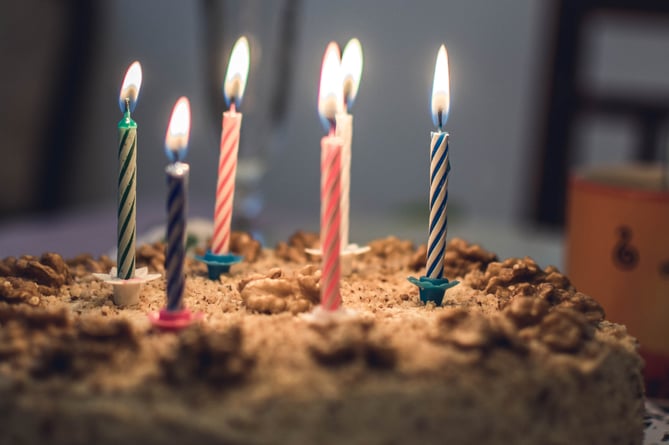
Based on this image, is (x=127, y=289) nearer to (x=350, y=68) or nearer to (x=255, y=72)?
(x=350, y=68)

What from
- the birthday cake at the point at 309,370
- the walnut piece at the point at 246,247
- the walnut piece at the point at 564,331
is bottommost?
the birthday cake at the point at 309,370

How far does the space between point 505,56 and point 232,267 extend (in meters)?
2.11

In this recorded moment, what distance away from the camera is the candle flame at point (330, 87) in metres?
0.91

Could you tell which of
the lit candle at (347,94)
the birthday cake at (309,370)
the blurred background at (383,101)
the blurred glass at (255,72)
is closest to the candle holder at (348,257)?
the lit candle at (347,94)

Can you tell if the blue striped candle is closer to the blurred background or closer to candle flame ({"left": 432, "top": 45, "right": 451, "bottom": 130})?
candle flame ({"left": 432, "top": 45, "right": 451, "bottom": 130})

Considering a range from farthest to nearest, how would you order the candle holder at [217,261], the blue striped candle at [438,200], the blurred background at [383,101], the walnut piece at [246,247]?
the blurred background at [383,101], the walnut piece at [246,247], the candle holder at [217,261], the blue striped candle at [438,200]

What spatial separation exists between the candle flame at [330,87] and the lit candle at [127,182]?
8.2 inches

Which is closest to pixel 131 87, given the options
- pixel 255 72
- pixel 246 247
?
pixel 246 247

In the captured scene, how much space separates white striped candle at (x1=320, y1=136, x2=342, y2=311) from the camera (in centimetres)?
87

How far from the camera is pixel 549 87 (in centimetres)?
276

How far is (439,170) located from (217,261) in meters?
0.32

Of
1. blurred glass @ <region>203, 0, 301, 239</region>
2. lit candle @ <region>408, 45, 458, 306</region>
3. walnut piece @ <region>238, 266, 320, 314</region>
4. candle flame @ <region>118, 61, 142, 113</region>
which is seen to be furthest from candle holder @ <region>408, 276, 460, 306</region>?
blurred glass @ <region>203, 0, 301, 239</region>

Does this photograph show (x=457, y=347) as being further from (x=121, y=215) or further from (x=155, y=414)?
(x=121, y=215)

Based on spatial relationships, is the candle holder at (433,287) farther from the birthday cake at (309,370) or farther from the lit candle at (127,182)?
the lit candle at (127,182)
